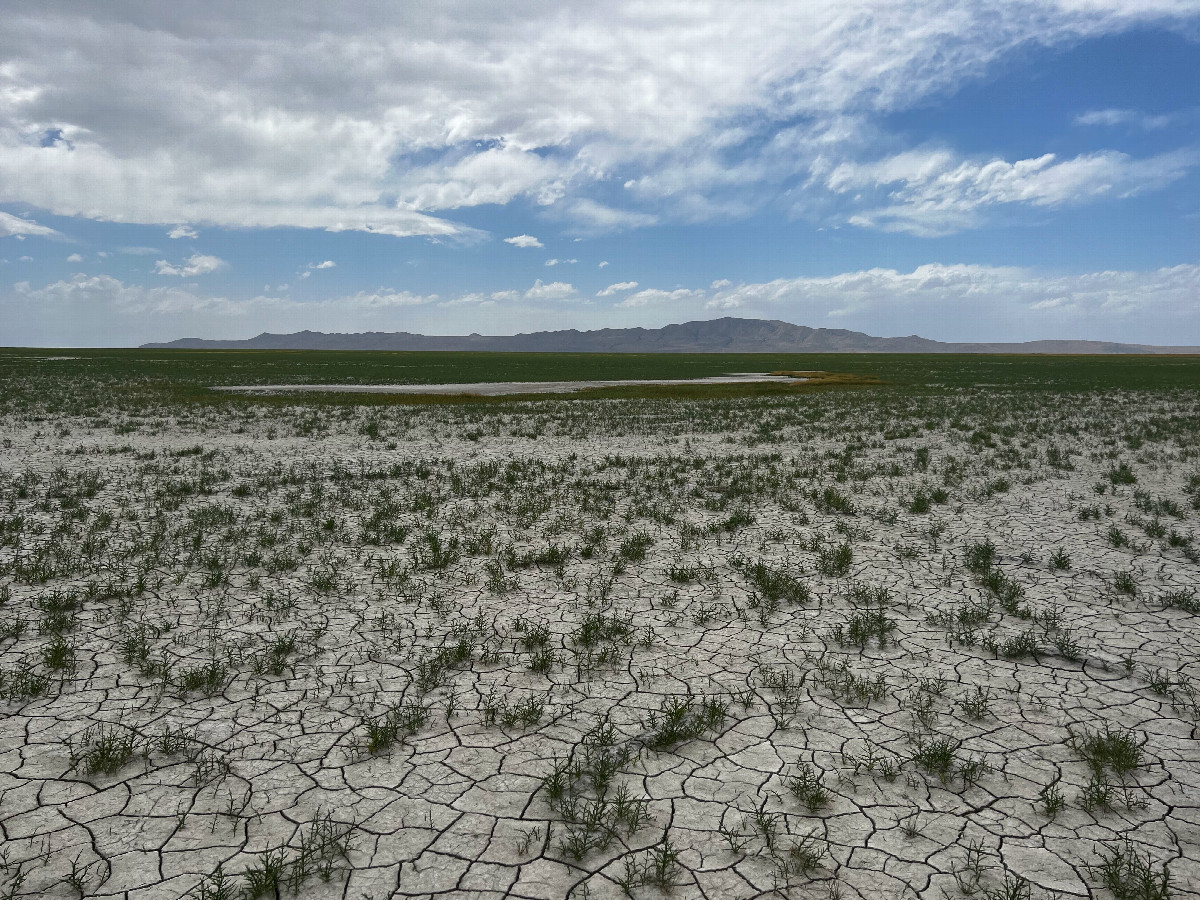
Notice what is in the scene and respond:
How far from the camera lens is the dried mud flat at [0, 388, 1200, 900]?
3691 mm

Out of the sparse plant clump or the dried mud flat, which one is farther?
the dried mud flat

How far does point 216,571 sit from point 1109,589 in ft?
35.6

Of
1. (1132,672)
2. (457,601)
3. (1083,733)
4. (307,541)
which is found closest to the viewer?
(1083,733)

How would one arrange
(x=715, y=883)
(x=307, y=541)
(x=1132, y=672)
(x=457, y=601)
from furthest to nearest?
(x=307, y=541) < (x=457, y=601) < (x=1132, y=672) < (x=715, y=883)

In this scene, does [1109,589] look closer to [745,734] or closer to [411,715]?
[745,734]

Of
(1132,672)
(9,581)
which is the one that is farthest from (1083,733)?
(9,581)

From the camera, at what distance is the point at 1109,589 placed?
26.1 ft

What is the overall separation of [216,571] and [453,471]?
7.49 metres

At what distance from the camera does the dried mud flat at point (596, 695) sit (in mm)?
3691

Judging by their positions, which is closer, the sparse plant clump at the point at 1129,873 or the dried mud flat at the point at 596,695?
the sparse plant clump at the point at 1129,873

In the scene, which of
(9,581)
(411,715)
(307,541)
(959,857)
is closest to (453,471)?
(307,541)

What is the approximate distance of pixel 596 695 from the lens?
5.52 m

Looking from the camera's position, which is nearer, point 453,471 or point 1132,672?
point 1132,672

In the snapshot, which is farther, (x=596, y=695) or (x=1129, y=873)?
(x=596, y=695)
